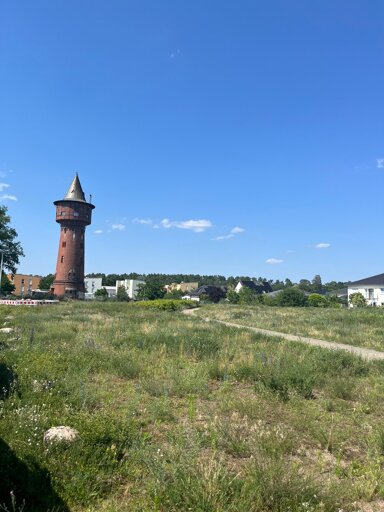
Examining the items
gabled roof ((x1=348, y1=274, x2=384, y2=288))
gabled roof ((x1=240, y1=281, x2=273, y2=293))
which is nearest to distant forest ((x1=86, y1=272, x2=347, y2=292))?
gabled roof ((x1=240, y1=281, x2=273, y2=293))

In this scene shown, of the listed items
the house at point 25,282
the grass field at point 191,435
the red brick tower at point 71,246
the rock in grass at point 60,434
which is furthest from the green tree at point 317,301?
the house at point 25,282

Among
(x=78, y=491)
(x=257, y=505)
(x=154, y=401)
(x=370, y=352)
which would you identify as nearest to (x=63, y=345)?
(x=154, y=401)

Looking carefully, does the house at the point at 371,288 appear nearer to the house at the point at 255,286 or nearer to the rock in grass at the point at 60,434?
the house at the point at 255,286

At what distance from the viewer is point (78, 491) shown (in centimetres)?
335

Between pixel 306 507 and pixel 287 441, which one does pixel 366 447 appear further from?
pixel 306 507

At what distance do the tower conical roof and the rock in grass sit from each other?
206 ft

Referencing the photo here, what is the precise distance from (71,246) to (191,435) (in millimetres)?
61862

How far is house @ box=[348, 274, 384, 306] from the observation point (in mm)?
65188

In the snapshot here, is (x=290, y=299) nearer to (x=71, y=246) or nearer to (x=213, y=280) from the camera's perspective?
(x=71, y=246)

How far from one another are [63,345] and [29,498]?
738cm

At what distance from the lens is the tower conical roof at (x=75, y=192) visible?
64.4 metres

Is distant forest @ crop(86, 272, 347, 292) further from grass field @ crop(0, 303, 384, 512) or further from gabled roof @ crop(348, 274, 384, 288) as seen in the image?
grass field @ crop(0, 303, 384, 512)

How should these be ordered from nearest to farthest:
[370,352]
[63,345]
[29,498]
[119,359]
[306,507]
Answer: [306,507], [29,498], [119,359], [63,345], [370,352]

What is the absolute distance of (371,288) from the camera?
67000 millimetres
